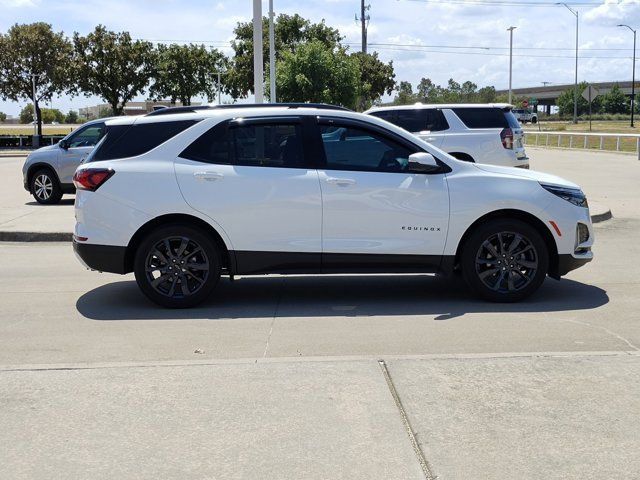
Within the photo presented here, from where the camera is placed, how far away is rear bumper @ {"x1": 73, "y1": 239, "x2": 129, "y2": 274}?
7090mm

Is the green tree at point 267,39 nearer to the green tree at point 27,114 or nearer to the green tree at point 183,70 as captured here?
the green tree at point 183,70

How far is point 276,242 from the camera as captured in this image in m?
7.11

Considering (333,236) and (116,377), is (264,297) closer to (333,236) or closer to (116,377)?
(333,236)

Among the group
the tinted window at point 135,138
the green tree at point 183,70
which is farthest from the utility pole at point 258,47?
the green tree at point 183,70

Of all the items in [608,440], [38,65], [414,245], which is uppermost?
[38,65]

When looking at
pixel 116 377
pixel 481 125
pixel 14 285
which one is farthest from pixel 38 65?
pixel 116 377

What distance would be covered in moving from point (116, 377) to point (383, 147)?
11.1ft

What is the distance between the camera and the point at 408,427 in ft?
14.1

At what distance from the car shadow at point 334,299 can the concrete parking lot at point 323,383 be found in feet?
0.12

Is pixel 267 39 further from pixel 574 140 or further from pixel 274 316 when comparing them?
pixel 274 316

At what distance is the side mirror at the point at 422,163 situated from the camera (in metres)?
7.00

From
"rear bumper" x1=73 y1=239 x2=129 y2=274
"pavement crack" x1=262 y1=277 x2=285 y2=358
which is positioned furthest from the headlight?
"rear bumper" x1=73 y1=239 x2=129 y2=274

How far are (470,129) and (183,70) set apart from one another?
52860mm

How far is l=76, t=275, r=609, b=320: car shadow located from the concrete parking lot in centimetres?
4
